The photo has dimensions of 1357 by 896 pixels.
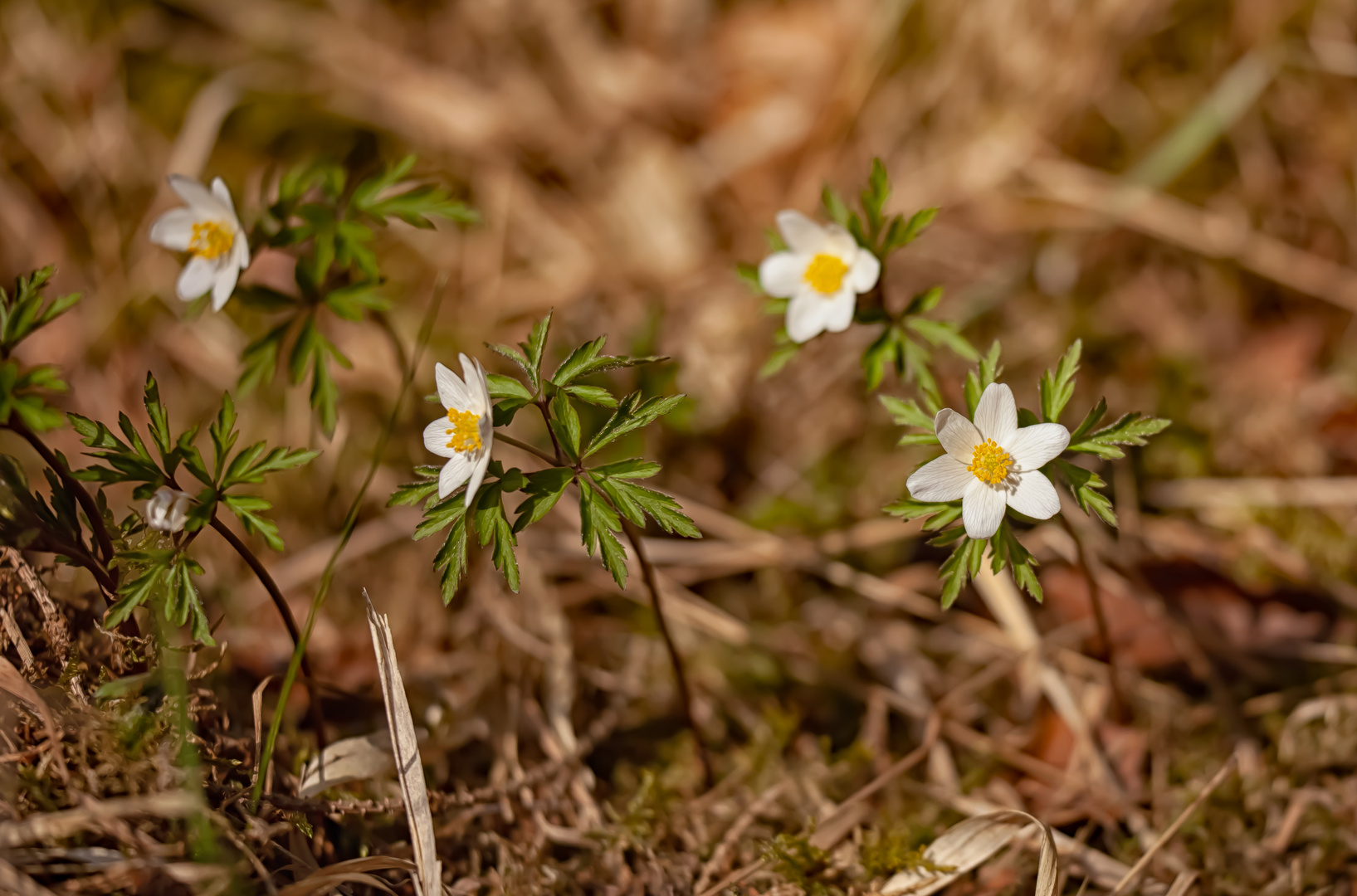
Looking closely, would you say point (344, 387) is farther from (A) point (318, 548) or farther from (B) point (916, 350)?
(B) point (916, 350)

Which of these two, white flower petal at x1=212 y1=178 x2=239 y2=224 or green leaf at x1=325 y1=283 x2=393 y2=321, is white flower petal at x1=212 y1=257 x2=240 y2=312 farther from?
green leaf at x1=325 y1=283 x2=393 y2=321

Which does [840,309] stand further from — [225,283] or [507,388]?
[225,283]

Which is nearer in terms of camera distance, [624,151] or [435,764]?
[435,764]

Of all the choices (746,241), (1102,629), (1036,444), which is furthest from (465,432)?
(746,241)

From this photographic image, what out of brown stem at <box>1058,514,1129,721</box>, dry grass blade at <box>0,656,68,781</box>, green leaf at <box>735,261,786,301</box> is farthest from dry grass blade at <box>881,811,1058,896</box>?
dry grass blade at <box>0,656,68,781</box>

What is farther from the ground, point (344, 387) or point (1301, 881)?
point (344, 387)

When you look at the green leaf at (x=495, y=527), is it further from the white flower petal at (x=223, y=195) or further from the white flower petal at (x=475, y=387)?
the white flower petal at (x=223, y=195)

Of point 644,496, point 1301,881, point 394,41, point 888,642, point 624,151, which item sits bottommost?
point 1301,881

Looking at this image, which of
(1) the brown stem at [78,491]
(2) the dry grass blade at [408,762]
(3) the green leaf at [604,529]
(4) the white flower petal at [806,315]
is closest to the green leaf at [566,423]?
(3) the green leaf at [604,529]

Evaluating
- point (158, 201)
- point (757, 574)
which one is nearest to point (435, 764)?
point (757, 574)
